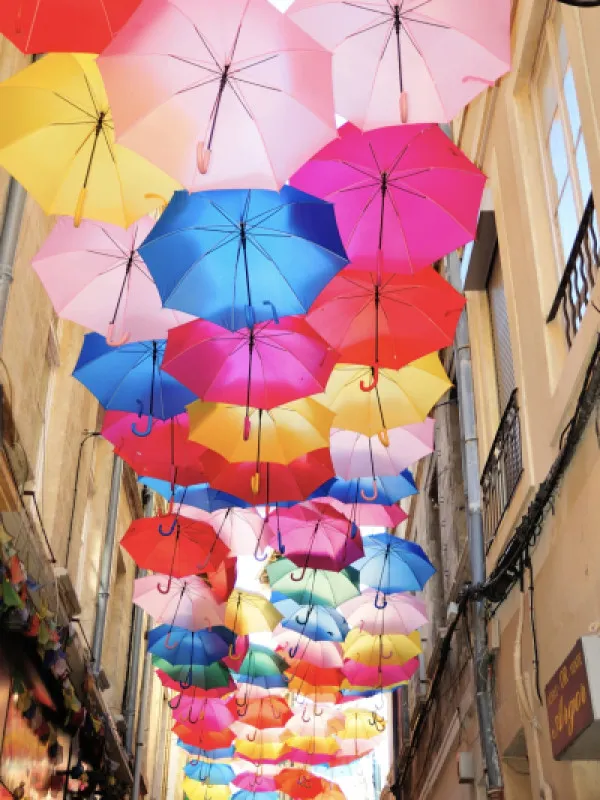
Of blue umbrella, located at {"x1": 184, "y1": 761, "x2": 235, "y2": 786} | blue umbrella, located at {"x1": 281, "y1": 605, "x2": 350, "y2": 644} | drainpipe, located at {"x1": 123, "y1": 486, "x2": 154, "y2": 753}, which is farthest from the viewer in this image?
blue umbrella, located at {"x1": 184, "y1": 761, "x2": 235, "y2": 786}

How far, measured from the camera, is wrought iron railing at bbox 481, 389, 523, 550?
28.4ft

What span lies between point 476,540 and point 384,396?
202 cm

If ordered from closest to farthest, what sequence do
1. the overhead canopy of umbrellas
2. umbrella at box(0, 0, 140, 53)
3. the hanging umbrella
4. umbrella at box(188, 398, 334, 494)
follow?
umbrella at box(0, 0, 140, 53), the overhead canopy of umbrellas, umbrella at box(188, 398, 334, 494), the hanging umbrella

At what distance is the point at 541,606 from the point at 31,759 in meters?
5.57

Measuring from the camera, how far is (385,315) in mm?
7473

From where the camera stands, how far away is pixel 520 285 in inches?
338

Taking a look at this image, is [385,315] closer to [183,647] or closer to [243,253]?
[243,253]

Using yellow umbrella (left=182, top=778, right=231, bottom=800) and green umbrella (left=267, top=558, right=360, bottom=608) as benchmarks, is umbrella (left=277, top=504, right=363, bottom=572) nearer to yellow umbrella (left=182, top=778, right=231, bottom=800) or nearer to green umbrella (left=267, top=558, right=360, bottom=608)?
green umbrella (left=267, top=558, right=360, bottom=608)

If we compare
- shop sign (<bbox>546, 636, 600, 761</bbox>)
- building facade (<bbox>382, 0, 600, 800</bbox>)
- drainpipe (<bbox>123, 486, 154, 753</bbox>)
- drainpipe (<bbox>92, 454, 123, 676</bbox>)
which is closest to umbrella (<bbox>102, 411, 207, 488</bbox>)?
building facade (<bbox>382, 0, 600, 800</bbox>)

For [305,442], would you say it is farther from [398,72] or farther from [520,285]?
[398,72]

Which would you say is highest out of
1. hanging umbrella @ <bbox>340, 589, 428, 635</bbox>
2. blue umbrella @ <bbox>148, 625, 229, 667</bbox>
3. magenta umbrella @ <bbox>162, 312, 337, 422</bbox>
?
magenta umbrella @ <bbox>162, 312, 337, 422</bbox>

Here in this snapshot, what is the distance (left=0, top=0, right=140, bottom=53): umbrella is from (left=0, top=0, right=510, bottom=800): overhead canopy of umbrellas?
12 mm

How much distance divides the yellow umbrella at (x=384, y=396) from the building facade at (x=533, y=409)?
30.4 inches

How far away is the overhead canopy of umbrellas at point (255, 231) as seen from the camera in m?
5.70
